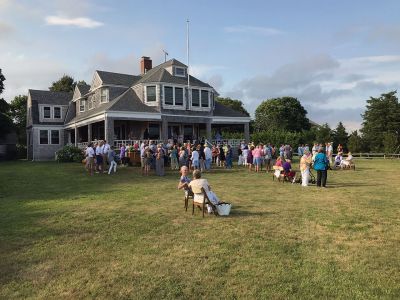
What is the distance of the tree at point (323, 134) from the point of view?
47.9 meters

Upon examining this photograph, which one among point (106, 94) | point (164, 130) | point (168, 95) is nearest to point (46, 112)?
point (106, 94)

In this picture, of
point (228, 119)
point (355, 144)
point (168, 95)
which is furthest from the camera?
point (355, 144)

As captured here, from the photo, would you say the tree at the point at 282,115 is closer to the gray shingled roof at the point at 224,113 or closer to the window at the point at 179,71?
the gray shingled roof at the point at 224,113

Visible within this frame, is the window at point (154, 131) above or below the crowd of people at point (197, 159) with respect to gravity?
above

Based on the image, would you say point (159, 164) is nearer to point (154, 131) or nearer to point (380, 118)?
point (154, 131)

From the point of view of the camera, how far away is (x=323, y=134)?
48.7 m

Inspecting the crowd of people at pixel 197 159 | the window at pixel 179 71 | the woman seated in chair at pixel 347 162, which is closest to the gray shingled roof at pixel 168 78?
the window at pixel 179 71

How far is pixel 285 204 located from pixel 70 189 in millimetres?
8450

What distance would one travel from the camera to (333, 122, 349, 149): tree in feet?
165

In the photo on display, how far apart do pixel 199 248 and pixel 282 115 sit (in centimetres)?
7082

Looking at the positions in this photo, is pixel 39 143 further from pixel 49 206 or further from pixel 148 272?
pixel 148 272

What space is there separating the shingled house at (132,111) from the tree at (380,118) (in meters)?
23.2

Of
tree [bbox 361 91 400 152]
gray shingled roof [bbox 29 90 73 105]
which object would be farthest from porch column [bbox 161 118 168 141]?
tree [bbox 361 91 400 152]

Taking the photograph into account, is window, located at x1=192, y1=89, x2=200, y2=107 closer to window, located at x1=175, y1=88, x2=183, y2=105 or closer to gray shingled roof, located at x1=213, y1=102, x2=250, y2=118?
window, located at x1=175, y1=88, x2=183, y2=105
